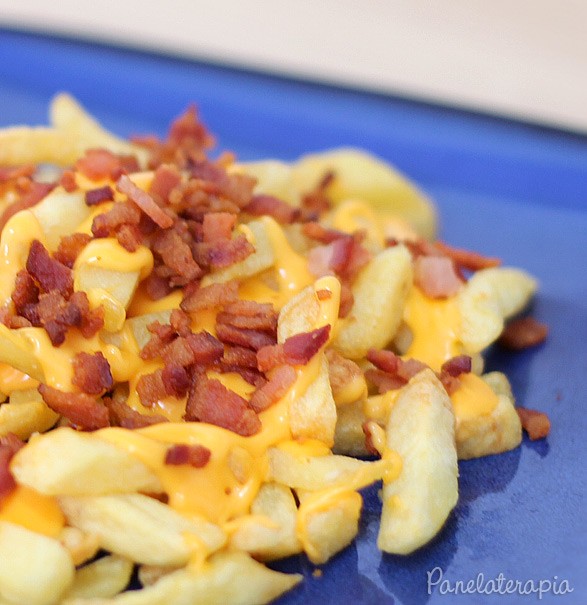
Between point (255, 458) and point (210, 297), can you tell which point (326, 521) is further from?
point (210, 297)

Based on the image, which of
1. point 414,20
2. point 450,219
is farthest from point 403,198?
point 414,20

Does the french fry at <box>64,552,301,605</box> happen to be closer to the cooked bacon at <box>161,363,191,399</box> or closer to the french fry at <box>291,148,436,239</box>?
the cooked bacon at <box>161,363,191,399</box>

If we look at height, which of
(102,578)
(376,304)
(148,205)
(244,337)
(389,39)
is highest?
(389,39)

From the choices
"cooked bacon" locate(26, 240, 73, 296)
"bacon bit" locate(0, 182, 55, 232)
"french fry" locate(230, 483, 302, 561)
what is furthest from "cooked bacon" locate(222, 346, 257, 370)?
"bacon bit" locate(0, 182, 55, 232)

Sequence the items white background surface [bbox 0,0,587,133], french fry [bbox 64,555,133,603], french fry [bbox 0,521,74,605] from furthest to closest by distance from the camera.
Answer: white background surface [bbox 0,0,587,133] < french fry [bbox 64,555,133,603] < french fry [bbox 0,521,74,605]

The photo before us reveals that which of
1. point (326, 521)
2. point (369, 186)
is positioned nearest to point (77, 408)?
point (326, 521)

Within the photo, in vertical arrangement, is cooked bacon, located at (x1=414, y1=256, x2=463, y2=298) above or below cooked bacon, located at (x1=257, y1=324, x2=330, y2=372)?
above
